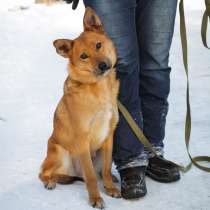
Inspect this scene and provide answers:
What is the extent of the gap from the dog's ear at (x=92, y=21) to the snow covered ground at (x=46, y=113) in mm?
939

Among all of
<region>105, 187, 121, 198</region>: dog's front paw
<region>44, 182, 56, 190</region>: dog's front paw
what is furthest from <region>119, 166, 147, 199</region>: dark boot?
<region>44, 182, 56, 190</region>: dog's front paw

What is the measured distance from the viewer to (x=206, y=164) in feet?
12.6

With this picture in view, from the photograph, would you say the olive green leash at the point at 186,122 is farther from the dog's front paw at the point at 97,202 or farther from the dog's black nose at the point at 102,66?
the dog's front paw at the point at 97,202

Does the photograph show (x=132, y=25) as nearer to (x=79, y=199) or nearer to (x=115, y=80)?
(x=115, y=80)

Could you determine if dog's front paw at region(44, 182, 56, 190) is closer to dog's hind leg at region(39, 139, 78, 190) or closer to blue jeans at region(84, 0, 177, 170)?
dog's hind leg at region(39, 139, 78, 190)

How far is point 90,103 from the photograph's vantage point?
3.29 meters

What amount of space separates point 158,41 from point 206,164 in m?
0.91

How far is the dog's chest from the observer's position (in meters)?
3.33

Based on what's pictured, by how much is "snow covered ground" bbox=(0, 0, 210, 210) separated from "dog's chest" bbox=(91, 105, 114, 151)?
343 millimetres

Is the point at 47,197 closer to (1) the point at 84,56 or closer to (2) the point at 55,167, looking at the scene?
(2) the point at 55,167

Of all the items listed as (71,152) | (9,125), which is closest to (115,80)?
(71,152)

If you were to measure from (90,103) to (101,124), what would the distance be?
0.14m

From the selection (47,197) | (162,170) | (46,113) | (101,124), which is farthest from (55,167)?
(46,113)

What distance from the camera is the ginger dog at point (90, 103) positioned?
3244mm
